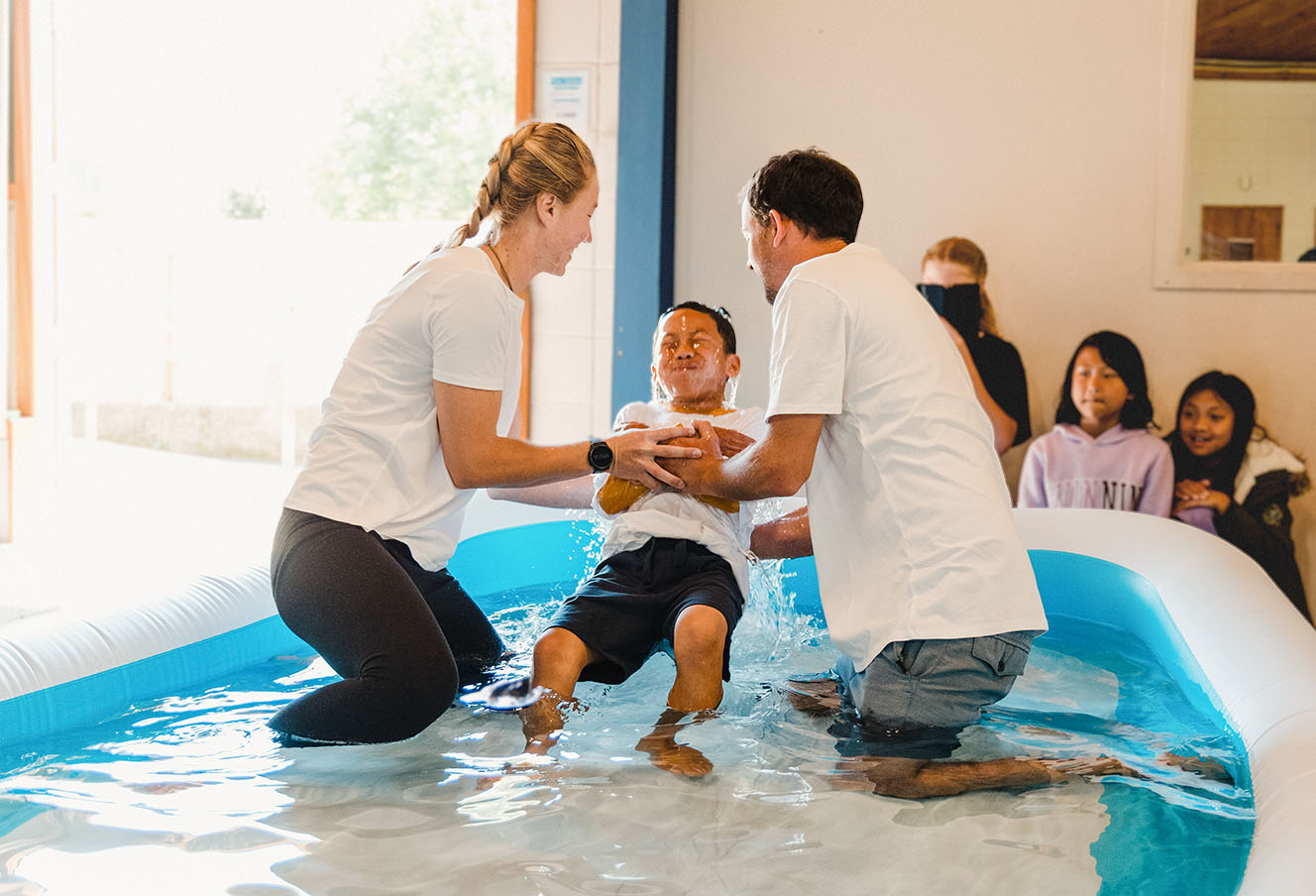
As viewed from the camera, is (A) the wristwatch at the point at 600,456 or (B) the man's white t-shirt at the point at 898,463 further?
(A) the wristwatch at the point at 600,456

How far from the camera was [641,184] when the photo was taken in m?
4.49

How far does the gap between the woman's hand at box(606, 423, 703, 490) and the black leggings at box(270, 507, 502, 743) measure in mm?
471

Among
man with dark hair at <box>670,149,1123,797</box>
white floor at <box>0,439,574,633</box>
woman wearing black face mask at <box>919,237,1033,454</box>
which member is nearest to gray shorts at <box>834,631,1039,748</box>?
man with dark hair at <box>670,149,1123,797</box>

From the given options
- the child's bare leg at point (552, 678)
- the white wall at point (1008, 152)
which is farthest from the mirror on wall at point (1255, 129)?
the child's bare leg at point (552, 678)

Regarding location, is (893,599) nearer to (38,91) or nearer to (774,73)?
(774,73)

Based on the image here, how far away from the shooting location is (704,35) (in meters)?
4.63

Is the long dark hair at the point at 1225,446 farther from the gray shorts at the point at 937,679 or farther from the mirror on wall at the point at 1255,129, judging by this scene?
the gray shorts at the point at 937,679

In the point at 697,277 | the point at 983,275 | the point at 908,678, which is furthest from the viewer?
the point at 697,277

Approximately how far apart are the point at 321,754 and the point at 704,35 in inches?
140

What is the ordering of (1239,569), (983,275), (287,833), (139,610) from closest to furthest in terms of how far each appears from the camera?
(287,833)
(139,610)
(1239,569)
(983,275)

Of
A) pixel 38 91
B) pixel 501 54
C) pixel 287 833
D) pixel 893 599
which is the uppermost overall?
pixel 501 54

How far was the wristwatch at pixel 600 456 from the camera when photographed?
221 cm

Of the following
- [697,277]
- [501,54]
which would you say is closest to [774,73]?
[697,277]

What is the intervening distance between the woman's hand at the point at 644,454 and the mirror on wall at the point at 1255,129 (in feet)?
9.70
